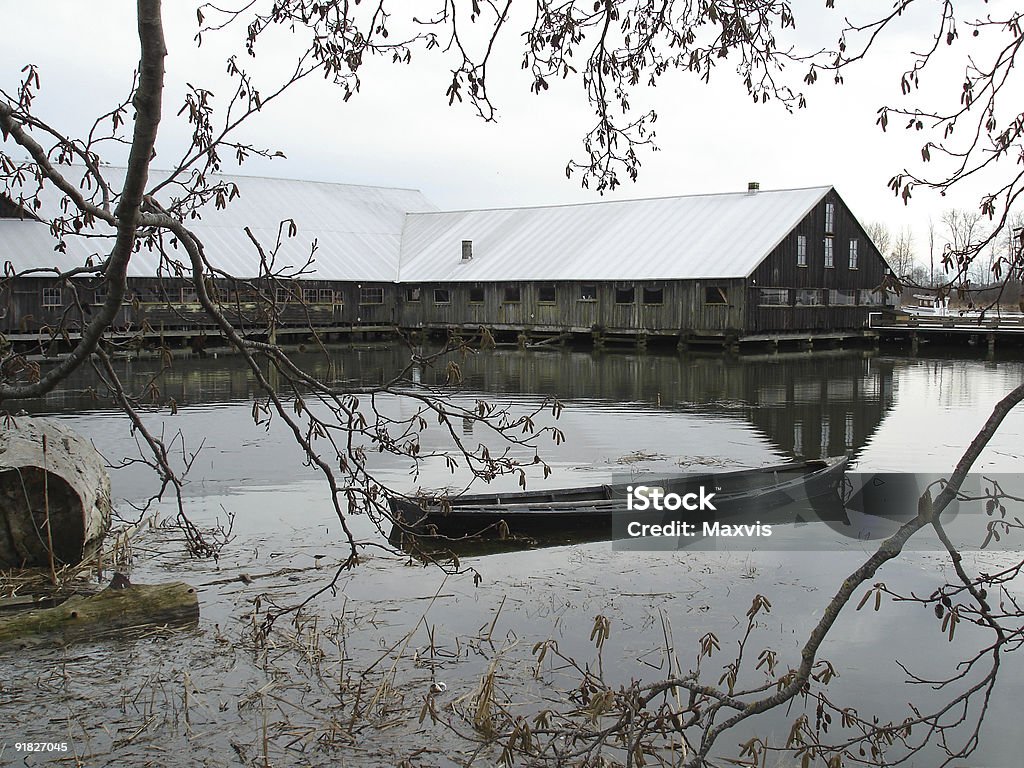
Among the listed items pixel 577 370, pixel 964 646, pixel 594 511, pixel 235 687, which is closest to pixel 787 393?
pixel 577 370

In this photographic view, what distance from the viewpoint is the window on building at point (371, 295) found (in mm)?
51250

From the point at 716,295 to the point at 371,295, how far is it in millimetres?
18051

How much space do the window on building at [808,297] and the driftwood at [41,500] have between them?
40.2 meters

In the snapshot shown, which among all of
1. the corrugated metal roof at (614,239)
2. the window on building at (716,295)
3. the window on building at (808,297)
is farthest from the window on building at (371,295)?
the window on building at (808,297)

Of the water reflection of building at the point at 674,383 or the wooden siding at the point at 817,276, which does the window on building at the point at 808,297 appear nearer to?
the wooden siding at the point at 817,276

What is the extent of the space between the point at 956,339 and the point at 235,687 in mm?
46543

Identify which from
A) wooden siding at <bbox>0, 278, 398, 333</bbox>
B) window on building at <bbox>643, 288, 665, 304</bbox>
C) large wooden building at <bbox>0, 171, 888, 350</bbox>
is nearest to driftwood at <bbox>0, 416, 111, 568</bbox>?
wooden siding at <bbox>0, 278, 398, 333</bbox>

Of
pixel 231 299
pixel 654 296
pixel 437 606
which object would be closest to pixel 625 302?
pixel 654 296

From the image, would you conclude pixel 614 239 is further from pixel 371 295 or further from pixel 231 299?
pixel 231 299

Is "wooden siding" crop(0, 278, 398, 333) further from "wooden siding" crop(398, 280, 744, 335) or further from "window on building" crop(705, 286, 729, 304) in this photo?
"window on building" crop(705, 286, 729, 304)

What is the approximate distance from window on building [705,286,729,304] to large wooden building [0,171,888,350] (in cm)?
6

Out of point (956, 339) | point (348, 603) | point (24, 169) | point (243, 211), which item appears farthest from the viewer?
point (243, 211)

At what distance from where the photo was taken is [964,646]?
9266mm

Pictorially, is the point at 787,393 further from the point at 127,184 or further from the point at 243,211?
the point at 243,211
